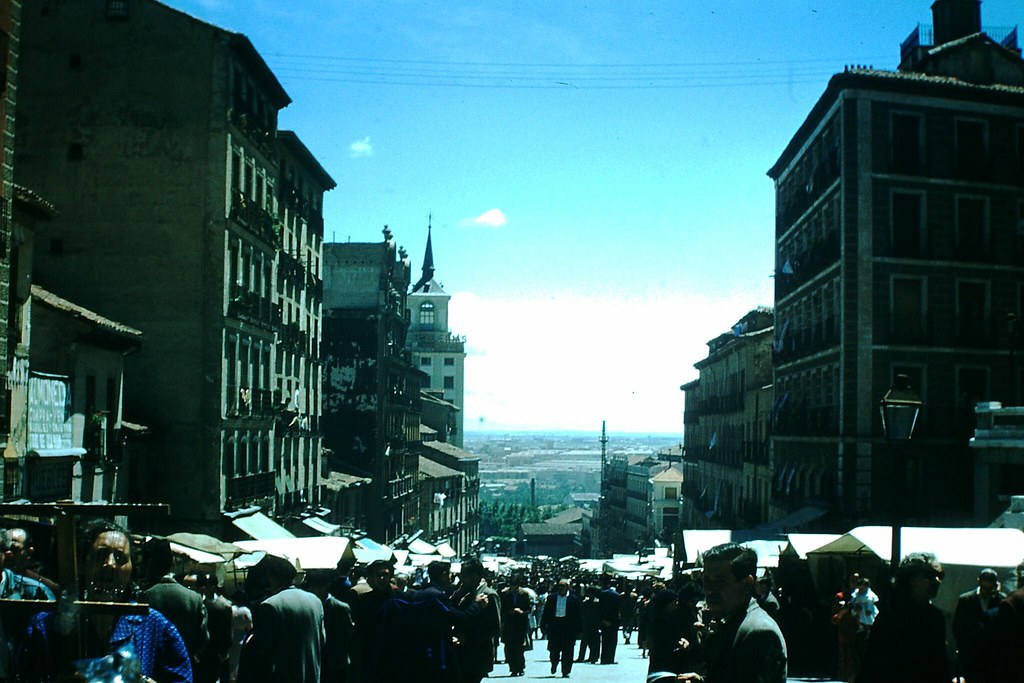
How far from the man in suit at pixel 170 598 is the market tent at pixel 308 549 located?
13.6 metres

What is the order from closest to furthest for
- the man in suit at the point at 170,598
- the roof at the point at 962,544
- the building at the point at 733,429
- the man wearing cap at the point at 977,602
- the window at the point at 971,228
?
the man in suit at the point at 170,598, the man wearing cap at the point at 977,602, the roof at the point at 962,544, the window at the point at 971,228, the building at the point at 733,429

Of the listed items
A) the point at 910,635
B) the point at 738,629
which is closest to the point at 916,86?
the point at 910,635

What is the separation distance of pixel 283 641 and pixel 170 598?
3.01 feet

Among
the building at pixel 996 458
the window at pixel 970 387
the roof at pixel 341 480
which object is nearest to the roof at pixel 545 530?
the roof at pixel 341 480

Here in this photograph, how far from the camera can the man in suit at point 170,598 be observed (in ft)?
28.7

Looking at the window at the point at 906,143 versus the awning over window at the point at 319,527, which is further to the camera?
the awning over window at the point at 319,527

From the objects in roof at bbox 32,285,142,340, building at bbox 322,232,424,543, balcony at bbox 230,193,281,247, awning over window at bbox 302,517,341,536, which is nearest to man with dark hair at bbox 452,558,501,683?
roof at bbox 32,285,142,340

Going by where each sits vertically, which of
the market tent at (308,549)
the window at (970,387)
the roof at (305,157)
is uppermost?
the roof at (305,157)

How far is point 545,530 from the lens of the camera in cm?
16288

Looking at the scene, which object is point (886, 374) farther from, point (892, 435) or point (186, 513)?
point (892, 435)

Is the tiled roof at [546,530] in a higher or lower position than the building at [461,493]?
lower

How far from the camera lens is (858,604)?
14.5 meters

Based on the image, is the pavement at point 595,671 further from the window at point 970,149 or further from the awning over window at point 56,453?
the window at point 970,149

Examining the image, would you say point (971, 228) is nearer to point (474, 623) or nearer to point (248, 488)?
point (248, 488)
